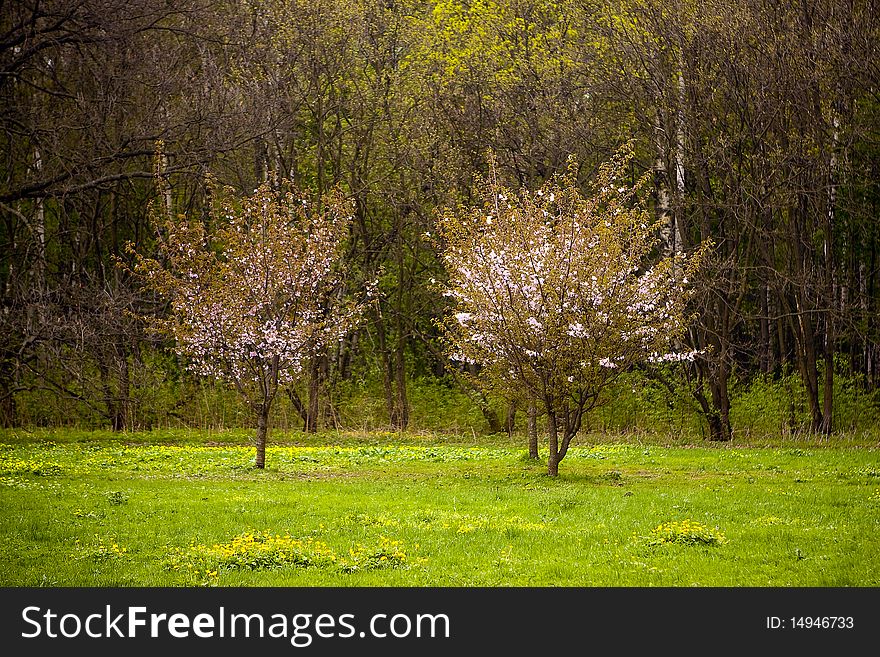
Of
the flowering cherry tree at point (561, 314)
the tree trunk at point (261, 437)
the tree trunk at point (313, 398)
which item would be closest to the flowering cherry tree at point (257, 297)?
the tree trunk at point (261, 437)

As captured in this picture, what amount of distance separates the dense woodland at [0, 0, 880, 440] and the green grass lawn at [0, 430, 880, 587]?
12.6 feet

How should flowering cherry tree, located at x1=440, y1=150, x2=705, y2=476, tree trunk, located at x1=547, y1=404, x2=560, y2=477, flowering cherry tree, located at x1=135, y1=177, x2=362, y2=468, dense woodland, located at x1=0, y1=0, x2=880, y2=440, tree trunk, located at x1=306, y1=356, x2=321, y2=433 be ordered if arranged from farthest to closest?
1. tree trunk, located at x1=306, y1=356, x2=321, y2=433
2. dense woodland, located at x1=0, y1=0, x2=880, y2=440
3. flowering cherry tree, located at x1=135, y1=177, x2=362, y2=468
4. tree trunk, located at x1=547, y1=404, x2=560, y2=477
5. flowering cherry tree, located at x1=440, y1=150, x2=705, y2=476

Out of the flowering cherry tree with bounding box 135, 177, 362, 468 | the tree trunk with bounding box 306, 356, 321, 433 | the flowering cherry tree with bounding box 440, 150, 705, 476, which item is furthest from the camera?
the tree trunk with bounding box 306, 356, 321, 433

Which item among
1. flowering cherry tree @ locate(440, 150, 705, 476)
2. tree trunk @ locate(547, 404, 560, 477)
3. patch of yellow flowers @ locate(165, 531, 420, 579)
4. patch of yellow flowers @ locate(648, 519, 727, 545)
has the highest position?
flowering cherry tree @ locate(440, 150, 705, 476)

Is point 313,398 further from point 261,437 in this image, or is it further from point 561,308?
point 561,308

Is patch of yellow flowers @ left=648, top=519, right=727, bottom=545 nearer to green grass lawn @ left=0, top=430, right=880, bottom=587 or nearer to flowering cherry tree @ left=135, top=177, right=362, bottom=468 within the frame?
green grass lawn @ left=0, top=430, right=880, bottom=587

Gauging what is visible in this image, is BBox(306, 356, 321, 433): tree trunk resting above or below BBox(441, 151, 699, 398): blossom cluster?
below

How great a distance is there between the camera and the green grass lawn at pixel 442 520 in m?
11.0

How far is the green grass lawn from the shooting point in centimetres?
1102

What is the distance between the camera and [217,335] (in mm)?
23531

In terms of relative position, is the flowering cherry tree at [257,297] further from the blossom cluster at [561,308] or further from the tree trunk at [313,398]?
the tree trunk at [313,398]

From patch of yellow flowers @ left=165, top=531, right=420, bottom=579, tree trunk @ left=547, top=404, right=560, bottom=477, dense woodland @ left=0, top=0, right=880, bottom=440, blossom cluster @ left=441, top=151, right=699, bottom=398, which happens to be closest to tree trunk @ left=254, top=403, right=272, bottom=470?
dense woodland @ left=0, top=0, right=880, bottom=440

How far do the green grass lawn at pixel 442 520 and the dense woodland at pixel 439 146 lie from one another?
12.6ft

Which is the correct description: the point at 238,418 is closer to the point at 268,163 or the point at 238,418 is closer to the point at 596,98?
the point at 268,163
